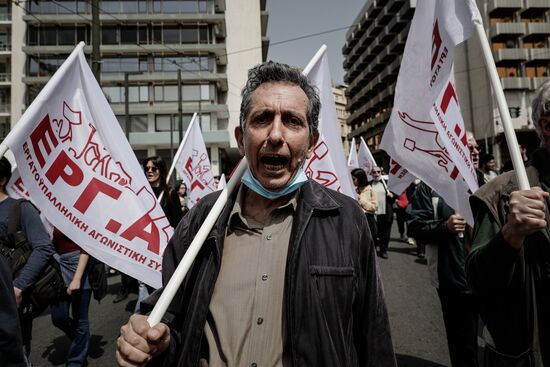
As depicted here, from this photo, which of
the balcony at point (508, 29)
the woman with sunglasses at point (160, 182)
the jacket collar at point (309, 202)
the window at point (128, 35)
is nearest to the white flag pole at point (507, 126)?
the jacket collar at point (309, 202)

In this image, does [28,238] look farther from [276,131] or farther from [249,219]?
[276,131]

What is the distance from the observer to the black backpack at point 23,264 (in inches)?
117

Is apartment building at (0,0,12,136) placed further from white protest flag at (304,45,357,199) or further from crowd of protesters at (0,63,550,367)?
crowd of protesters at (0,63,550,367)

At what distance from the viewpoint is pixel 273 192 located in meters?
1.67

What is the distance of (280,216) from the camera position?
5.51 ft

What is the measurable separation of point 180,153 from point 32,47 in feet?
116

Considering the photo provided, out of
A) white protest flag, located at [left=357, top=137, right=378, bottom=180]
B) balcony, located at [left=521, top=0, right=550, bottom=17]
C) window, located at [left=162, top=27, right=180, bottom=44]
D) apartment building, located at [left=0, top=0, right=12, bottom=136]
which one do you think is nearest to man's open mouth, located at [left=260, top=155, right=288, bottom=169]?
white protest flag, located at [left=357, top=137, right=378, bottom=180]

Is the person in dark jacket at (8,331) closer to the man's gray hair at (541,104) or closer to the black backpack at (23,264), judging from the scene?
the black backpack at (23,264)

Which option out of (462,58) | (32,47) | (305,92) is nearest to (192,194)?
(305,92)

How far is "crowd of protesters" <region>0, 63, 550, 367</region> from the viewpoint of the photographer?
145 centimetres

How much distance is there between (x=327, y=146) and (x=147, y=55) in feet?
119

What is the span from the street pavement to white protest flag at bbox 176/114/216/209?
2303 mm

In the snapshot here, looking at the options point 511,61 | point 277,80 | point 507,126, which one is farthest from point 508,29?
point 277,80

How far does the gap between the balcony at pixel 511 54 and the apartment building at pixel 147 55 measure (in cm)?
2366
